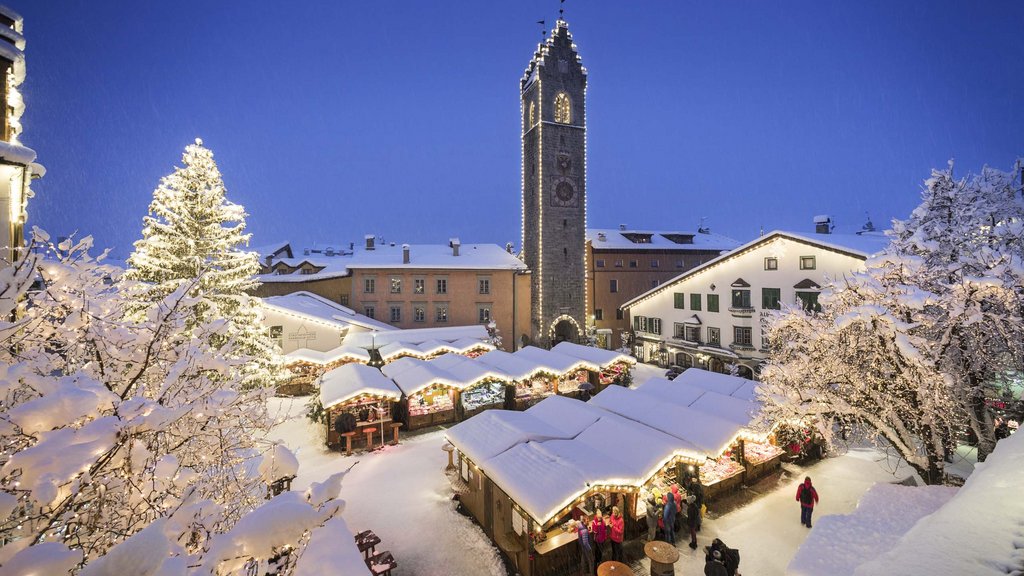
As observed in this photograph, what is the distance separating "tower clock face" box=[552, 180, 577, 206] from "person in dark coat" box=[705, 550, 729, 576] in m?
32.5

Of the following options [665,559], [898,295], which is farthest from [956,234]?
[665,559]

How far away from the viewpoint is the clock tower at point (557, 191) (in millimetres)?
37625

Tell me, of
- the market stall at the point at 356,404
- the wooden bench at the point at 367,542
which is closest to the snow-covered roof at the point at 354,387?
the market stall at the point at 356,404

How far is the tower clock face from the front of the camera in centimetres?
3819

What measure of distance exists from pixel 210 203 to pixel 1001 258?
24596 mm

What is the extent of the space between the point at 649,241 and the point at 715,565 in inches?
1548

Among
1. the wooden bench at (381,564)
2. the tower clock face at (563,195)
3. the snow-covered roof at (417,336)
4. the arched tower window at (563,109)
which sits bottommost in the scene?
the wooden bench at (381,564)

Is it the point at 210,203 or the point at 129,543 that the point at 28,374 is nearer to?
the point at 129,543

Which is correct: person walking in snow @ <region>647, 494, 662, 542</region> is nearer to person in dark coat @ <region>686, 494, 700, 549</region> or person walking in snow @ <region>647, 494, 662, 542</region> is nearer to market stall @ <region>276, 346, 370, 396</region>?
person in dark coat @ <region>686, 494, 700, 549</region>

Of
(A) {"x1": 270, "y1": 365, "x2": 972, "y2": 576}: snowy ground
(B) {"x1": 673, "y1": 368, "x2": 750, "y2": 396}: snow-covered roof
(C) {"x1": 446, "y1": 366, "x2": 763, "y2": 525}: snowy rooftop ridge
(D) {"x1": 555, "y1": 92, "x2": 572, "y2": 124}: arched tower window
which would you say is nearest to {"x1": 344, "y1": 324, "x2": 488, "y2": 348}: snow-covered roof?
(A) {"x1": 270, "y1": 365, "x2": 972, "y2": 576}: snowy ground

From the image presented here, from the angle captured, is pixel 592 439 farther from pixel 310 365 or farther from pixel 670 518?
pixel 310 365

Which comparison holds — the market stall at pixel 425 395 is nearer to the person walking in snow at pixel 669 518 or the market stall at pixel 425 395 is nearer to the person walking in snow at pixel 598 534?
the person walking in snow at pixel 598 534

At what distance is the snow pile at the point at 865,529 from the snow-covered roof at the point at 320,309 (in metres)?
28.0

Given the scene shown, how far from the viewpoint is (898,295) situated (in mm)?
9820
